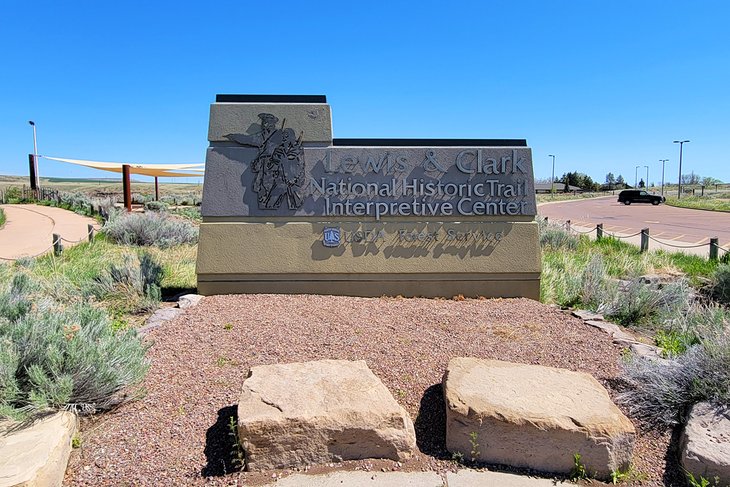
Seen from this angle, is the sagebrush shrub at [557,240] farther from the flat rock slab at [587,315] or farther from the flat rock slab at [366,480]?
the flat rock slab at [366,480]

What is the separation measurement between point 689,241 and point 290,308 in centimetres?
1597

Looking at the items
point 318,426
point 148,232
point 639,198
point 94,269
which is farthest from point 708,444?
point 639,198

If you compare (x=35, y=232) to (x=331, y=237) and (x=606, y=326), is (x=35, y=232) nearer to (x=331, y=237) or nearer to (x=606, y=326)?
(x=331, y=237)

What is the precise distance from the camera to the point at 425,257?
7.44 m

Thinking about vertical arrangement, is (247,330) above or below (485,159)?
below

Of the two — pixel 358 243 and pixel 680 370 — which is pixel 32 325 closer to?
pixel 358 243

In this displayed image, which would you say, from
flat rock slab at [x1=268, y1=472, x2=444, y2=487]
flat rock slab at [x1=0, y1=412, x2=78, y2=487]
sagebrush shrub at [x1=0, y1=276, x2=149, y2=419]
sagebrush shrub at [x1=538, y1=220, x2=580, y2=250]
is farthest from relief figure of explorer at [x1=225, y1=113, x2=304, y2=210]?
sagebrush shrub at [x1=538, y1=220, x2=580, y2=250]

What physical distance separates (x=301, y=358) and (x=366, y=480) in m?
1.72

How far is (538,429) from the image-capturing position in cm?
323

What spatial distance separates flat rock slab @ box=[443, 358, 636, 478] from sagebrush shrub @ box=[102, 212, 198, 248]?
1098cm

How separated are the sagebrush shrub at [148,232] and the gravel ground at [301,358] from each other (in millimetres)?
7051

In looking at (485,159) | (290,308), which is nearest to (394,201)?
(485,159)

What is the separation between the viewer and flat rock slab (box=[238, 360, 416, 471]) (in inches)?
123

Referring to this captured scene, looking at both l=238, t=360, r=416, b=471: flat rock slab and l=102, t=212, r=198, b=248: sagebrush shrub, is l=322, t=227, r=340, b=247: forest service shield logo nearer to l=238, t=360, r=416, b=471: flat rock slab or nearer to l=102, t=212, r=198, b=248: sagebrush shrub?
l=238, t=360, r=416, b=471: flat rock slab
